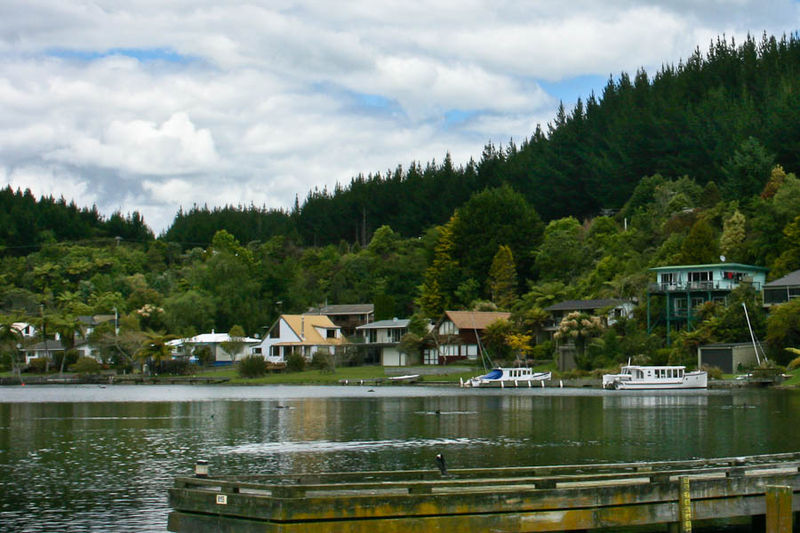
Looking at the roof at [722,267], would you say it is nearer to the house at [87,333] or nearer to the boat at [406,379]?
the boat at [406,379]

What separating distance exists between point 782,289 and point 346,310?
2830 inches

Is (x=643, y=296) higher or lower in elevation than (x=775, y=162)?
lower

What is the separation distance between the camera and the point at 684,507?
20.5 meters

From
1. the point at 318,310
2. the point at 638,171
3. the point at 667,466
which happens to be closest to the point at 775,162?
the point at 638,171

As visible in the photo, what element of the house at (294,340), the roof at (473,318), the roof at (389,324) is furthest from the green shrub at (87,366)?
the roof at (473,318)

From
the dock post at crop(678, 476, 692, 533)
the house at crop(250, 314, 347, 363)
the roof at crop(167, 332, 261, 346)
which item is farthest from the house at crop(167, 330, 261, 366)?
the dock post at crop(678, 476, 692, 533)

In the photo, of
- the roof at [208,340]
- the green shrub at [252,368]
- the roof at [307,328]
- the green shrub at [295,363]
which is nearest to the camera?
the green shrub at [252,368]

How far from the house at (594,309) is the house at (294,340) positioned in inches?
1296

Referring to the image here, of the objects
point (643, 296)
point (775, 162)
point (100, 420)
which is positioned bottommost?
point (100, 420)

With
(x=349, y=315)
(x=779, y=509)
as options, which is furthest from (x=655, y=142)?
(x=779, y=509)

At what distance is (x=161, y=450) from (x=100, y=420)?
20767mm

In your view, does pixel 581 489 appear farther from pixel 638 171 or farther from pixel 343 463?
pixel 638 171

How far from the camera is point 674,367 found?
84.0 metres

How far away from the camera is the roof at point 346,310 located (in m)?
144
